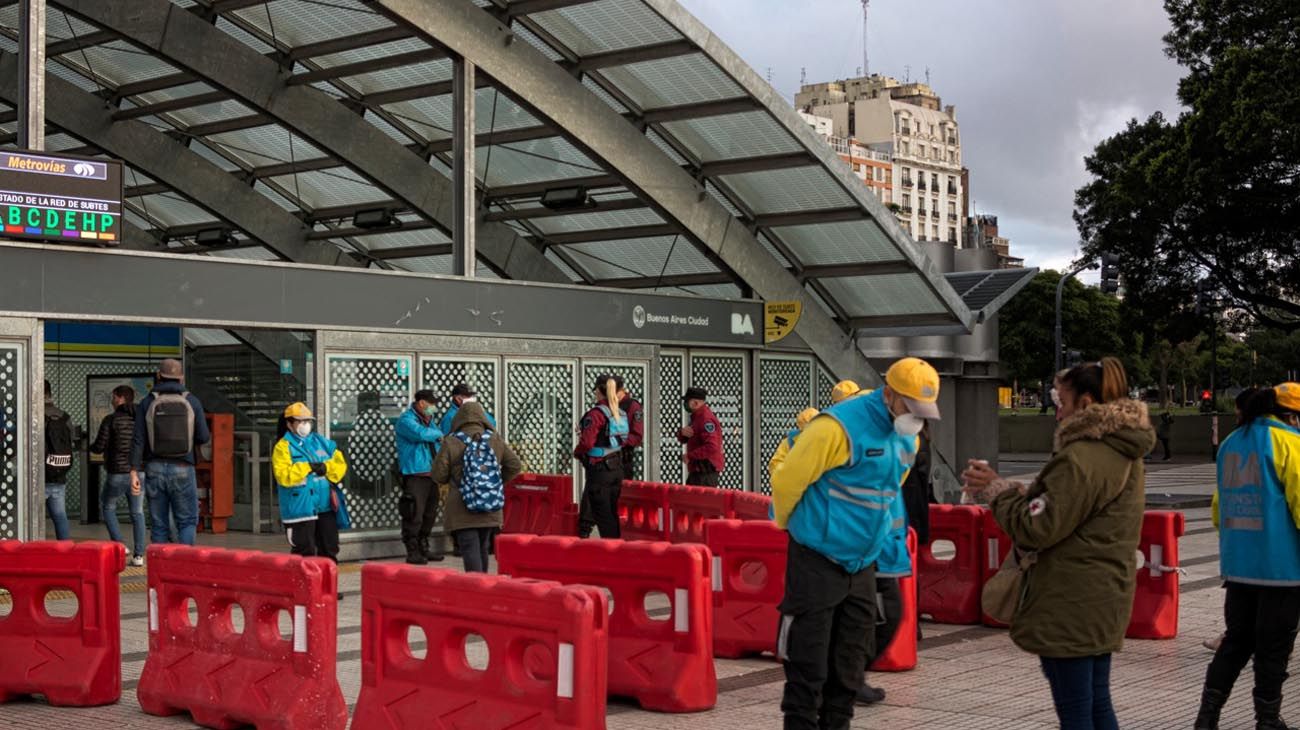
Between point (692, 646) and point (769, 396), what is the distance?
42.9ft

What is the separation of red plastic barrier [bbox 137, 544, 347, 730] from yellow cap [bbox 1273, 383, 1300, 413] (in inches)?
175

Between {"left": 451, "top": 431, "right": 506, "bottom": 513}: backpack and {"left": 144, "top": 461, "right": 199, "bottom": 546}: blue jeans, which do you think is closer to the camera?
{"left": 451, "top": 431, "right": 506, "bottom": 513}: backpack

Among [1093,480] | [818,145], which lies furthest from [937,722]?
[818,145]

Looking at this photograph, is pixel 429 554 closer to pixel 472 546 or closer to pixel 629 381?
pixel 629 381

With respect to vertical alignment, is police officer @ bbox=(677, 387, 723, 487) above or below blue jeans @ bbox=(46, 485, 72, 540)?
above

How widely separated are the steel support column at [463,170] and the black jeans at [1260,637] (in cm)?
1101

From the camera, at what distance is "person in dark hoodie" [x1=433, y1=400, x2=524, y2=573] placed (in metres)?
11.3

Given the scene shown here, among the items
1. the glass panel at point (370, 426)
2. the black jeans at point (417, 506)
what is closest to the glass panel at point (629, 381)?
the glass panel at point (370, 426)

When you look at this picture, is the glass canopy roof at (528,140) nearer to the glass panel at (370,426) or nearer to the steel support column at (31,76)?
the glass panel at (370,426)

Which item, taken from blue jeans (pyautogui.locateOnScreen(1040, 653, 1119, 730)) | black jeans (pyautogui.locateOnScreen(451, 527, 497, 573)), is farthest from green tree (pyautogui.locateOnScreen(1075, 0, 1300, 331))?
blue jeans (pyautogui.locateOnScreen(1040, 653, 1119, 730))

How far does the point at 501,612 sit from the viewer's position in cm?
697

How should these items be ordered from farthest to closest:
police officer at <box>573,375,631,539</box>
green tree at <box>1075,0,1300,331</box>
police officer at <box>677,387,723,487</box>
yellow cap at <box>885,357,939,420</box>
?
green tree at <box>1075,0,1300,331</box> < police officer at <box>677,387,723,487</box> < police officer at <box>573,375,631,539</box> < yellow cap at <box>885,357,939,420</box>

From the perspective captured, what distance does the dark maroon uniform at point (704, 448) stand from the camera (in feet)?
51.8

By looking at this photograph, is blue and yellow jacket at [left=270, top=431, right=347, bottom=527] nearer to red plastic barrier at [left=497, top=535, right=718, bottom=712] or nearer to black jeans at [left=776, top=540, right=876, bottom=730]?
red plastic barrier at [left=497, top=535, right=718, bottom=712]
